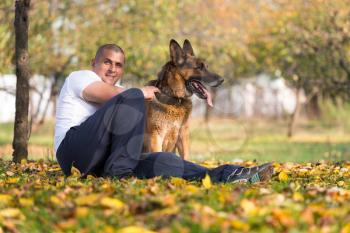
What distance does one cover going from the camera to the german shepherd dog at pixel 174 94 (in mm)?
6949

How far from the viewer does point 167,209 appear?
380 centimetres

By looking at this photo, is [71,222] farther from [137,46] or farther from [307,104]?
[307,104]

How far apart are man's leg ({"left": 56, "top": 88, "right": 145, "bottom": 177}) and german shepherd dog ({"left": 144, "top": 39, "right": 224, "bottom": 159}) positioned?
1007 mm

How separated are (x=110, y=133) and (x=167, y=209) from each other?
2089mm

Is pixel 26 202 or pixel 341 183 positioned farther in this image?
pixel 341 183

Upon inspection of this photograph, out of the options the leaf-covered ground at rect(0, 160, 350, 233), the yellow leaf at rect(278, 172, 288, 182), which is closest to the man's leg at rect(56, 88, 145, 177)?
the leaf-covered ground at rect(0, 160, 350, 233)

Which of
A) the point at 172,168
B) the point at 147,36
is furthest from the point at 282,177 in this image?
the point at 147,36

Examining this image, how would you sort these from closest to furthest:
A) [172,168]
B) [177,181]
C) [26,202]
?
[26,202]
[177,181]
[172,168]

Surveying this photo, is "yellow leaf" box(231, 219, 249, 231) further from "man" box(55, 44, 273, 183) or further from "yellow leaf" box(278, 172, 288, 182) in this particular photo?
"yellow leaf" box(278, 172, 288, 182)

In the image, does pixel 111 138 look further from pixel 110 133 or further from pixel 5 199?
pixel 5 199

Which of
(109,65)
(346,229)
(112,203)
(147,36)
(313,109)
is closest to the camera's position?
(346,229)

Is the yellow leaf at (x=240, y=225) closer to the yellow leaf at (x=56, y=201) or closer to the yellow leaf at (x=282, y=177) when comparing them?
the yellow leaf at (x=56, y=201)

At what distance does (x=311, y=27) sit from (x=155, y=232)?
13.9 meters

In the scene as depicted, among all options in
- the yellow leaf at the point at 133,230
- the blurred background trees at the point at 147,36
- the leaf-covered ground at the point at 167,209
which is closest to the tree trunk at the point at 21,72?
the leaf-covered ground at the point at 167,209
